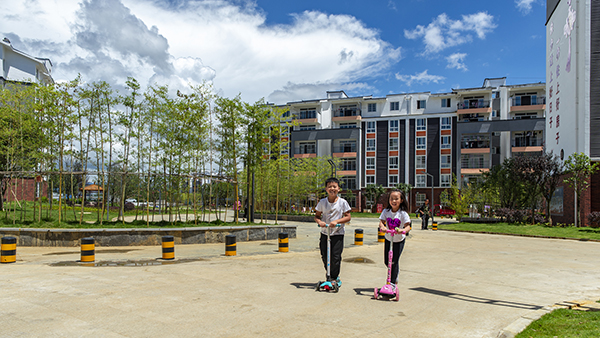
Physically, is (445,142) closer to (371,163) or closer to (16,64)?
(371,163)

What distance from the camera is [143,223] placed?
1670 cm

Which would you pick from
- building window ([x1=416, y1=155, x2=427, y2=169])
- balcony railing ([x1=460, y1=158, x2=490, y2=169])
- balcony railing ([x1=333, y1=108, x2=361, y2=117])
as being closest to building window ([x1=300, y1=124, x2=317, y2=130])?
balcony railing ([x1=333, y1=108, x2=361, y2=117])

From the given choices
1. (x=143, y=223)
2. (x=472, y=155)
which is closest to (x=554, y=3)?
(x=472, y=155)

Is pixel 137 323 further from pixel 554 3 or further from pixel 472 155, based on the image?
pixel 472 155

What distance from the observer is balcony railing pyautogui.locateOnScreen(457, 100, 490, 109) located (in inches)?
2297

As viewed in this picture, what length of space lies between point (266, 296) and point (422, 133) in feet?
192

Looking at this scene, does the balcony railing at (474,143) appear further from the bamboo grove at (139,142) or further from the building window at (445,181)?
the bamboo grove at (139,142)

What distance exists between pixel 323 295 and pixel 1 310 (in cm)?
460

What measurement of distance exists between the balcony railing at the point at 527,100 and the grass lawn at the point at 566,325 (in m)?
59.5

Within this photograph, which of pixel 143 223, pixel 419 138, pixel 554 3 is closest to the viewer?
pixel 143 223

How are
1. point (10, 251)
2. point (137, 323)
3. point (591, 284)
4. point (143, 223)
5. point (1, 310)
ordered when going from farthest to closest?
1. point (143, 223)
2. point (10, 251)
3. point (591, 284)
4. point (1, 310)
5. point (137, 323)

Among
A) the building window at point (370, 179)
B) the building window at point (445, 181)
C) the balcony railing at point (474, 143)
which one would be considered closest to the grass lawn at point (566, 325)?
the balcony railing at point (474, 143)

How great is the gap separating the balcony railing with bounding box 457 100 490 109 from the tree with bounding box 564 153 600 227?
1271 inches

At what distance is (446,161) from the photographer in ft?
197
